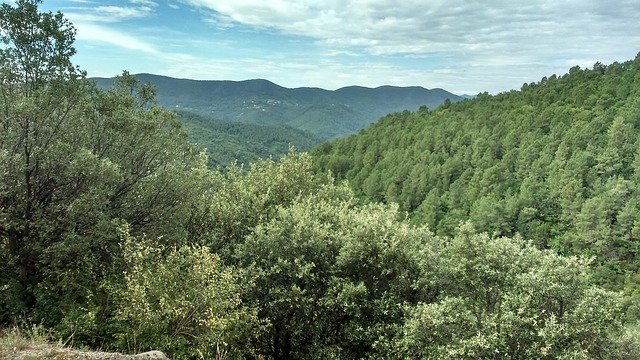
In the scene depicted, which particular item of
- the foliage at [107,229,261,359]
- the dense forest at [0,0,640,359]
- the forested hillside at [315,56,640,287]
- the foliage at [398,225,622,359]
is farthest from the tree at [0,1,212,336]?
the forested hillside at [315,56,640,287]

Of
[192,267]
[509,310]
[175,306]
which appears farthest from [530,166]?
[175,306]

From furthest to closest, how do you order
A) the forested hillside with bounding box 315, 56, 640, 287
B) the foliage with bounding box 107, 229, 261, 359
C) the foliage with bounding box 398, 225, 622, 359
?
the forested hillside with bounding box 315, 56, 640, 287 < the foliage with bounding box 398, 225, 622, 359 < the foliage with bounding box 107, 229, 261, 359

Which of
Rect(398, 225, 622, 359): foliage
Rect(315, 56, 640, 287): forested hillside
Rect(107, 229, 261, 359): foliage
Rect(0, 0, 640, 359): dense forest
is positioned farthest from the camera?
Rect(315, 56, 640, 287): forested hillside

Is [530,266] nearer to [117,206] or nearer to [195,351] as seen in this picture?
[195,351]

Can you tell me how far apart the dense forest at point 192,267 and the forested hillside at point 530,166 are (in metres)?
67.7

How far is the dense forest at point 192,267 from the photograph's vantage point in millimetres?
16938

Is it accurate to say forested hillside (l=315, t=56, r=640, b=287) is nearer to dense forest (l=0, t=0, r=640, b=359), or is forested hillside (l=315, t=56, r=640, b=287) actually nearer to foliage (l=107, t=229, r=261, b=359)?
dense forest (l=0, t=0, r=640, b=359)

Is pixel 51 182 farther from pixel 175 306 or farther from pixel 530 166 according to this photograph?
pixel 530 166

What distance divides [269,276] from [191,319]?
5.21 meters

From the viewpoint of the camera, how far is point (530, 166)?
12275 cm

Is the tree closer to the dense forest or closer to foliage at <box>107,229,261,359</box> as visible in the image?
the dense forest

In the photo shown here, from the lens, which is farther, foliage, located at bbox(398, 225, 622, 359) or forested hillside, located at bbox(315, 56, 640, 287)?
forested hillside, located at bbox(315, 56, 640, 287)

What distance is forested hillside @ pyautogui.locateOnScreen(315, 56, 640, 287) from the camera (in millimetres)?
95375

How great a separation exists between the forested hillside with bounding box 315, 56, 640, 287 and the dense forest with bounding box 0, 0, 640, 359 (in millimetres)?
67683
